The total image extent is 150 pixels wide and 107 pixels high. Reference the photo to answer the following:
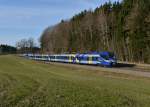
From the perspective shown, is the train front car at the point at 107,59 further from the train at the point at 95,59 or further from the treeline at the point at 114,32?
the treeline at the point at 114,32

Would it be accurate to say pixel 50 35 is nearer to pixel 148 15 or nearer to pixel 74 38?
pixel 74 38

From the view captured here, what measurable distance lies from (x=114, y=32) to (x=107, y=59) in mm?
35298

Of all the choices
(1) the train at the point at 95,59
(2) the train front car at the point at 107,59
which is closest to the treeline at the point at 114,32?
(1) the train at the point at 95,59

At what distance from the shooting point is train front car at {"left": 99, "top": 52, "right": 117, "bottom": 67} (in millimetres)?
56594

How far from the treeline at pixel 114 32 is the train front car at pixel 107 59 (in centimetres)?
1301

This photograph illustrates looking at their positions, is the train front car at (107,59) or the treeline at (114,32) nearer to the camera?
the train front car at (107,59)

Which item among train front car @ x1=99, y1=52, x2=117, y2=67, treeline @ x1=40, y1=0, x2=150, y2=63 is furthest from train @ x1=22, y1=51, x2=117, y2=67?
treeline @ x1=40, y1=0, x2=150, y2=63

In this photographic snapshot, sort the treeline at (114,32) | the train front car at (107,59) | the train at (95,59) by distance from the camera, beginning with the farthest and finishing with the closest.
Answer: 1. the treeline at (114,32)
2. the train at (95,59)
3. the train front car at (107,59)

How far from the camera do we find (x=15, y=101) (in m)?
16.0

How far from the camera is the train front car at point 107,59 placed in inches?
2228

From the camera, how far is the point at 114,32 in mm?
91938

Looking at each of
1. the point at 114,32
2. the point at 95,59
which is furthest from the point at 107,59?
the point at 114,32

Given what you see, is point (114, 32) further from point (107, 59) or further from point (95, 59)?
point (107, 59)

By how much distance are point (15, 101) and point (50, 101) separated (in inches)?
70.7
